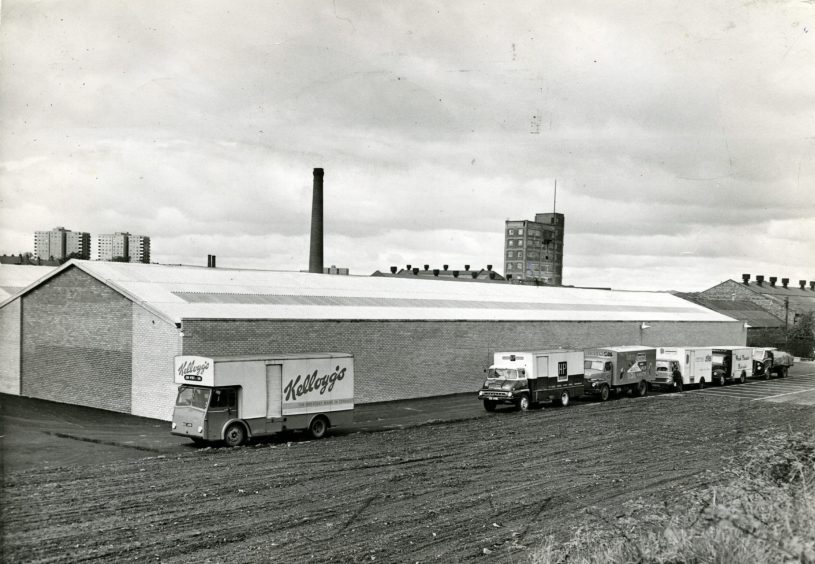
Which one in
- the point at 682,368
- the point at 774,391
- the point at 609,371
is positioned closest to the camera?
the point at 609,371

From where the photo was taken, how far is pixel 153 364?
28547 millimetres

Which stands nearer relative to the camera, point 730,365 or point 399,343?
point 399,343

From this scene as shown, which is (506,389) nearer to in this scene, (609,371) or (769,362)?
(609,371)

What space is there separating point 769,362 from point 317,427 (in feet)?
135

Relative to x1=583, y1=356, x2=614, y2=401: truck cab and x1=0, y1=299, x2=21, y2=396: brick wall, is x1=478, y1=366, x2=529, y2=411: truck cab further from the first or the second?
x1=0, y1=299, x2=21, y2=396: brick wall

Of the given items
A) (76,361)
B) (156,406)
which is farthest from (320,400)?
(76,361)

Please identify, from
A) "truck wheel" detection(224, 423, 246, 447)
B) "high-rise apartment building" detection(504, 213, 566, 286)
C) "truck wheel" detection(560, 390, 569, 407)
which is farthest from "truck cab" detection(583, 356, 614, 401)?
"high-rise apartment building" detection(504, 213, 566, 286)

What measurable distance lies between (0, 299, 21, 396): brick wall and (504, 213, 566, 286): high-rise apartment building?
101m

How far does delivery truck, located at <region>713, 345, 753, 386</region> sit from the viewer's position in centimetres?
4669

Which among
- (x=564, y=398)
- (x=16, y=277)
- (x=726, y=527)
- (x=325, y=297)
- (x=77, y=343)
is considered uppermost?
(x=16, y=277)

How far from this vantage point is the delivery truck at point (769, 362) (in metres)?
51.5

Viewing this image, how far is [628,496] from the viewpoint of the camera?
638 inches

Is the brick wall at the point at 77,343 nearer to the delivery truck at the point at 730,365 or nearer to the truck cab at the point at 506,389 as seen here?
the truck cab at the point at 506,389

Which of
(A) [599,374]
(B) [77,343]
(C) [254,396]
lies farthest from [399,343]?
(B) [77,343]
